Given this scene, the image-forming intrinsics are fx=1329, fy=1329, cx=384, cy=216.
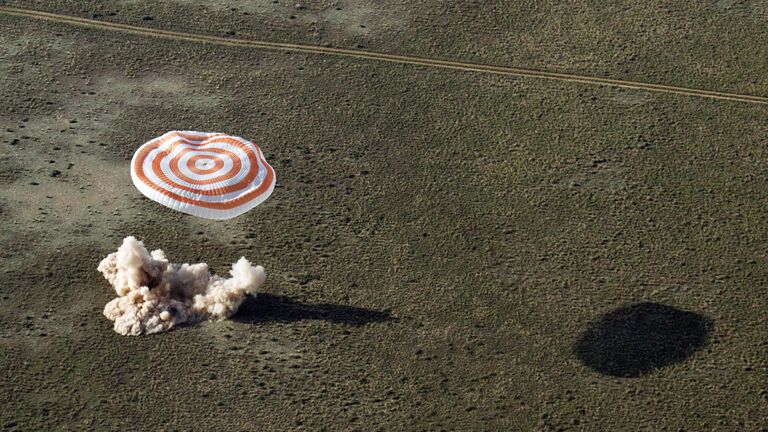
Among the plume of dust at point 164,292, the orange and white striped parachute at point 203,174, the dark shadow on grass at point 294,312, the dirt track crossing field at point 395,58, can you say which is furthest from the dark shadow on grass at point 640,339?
the dirt track crossing field at point 395,58

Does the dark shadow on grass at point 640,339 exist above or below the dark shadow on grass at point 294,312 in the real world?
below

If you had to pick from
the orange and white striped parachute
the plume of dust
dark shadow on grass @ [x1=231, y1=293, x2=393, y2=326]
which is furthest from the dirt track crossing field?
the plume of dust

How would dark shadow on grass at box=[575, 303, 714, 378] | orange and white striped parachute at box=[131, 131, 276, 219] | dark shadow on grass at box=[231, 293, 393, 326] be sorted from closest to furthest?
orange and white striped parachute at box=[131, 131, 276, 219], dark shadow on grass at box=[575, 303, 714, 378], dark shadow on grass at box=[231, 293, 393, 326]

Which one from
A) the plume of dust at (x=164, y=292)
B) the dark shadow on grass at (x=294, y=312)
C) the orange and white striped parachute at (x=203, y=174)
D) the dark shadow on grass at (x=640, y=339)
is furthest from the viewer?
the dark shadow on grass at (x=294, y=312)

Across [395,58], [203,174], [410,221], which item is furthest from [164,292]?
[395,58]

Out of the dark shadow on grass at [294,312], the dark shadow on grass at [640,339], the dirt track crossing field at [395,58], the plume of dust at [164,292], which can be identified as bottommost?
the dark shadow on grass at [640,339]

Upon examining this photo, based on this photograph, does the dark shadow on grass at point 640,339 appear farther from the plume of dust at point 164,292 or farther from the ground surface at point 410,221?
the plume of dust at point 164,292

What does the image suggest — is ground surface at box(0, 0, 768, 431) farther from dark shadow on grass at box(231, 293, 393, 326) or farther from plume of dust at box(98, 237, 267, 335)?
plume of dust at box(98, 237, 267, 335)
